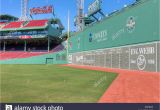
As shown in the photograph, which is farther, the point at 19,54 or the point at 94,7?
the point at 19,54

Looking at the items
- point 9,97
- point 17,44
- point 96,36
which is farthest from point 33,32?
point 9,97

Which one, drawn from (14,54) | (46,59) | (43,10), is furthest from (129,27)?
(43,10)

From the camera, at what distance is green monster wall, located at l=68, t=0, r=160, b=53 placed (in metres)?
19.5

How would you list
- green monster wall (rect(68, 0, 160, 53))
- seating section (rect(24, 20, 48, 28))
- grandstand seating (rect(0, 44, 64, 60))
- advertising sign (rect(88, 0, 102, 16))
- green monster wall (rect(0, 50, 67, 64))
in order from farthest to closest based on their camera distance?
1. seating section (rect(24, 20, 48, 28))
2. grandstand seating (rect(0, 44, 64, 60))
3. green monster wall (rect(0, 50, 67, 64))
4. advertising sign (rect(88, 0, 102, 16))
5. green monster wall (rect(68, 0, 160, 53))

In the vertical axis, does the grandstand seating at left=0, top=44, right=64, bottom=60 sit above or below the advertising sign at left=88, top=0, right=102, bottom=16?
below

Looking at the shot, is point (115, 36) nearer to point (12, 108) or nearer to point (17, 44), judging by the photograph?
point (12, 108)

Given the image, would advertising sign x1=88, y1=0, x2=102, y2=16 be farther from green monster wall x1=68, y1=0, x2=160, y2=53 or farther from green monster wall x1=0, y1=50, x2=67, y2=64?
green monster wall x1=0, y1=50, x2=67, y2=64

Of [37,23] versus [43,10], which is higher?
[43,10]

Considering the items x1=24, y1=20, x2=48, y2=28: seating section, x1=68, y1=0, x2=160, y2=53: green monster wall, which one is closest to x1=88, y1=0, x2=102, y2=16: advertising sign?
x1=68, y1=0, x2=160, y2=53: green monster wall

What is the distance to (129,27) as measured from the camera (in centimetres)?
2400

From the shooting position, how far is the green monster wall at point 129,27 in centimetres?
1953

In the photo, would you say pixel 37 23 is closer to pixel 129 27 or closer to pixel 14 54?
pixel 14 54

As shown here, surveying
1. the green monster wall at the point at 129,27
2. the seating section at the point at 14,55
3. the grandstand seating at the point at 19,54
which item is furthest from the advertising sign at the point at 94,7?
the seating section at the point at 14,55

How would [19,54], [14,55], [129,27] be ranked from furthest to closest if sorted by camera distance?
[19,54], [14,55], [129,27]
